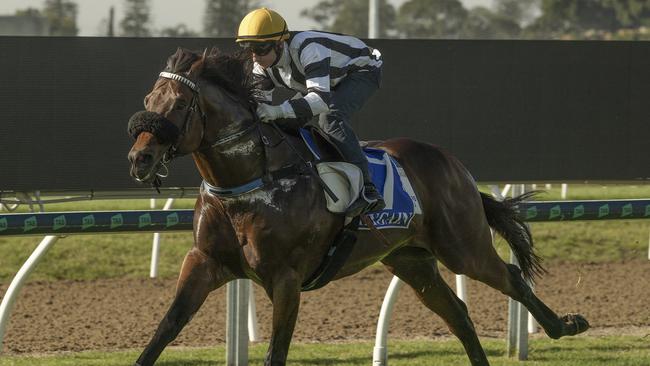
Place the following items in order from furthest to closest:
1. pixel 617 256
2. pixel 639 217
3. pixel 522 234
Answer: pixel 617 256, pixel 639 217, pixel 522 234

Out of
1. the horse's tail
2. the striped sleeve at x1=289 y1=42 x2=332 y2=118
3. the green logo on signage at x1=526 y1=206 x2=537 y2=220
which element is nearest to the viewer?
the striped sleeve at x1=289 y1=42 x2=332 y2=118

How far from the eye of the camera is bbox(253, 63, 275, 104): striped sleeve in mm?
5723

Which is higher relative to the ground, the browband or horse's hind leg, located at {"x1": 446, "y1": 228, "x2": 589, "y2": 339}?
the browband

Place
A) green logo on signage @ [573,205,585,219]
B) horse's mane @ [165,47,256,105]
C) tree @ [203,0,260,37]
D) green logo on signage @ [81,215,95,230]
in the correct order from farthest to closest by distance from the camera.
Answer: tree @ [203,0,260,37], green logo on signage @ [573,205,585,219], green logo on signage @ [81,215,95,230], horse's mane @ [165,47,256,105]

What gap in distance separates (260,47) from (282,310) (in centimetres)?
113

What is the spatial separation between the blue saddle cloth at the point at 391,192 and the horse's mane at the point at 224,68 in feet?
2.52

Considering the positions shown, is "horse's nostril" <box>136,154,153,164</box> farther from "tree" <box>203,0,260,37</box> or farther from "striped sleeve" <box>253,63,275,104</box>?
"tree" <box>203,0,260,37</box>

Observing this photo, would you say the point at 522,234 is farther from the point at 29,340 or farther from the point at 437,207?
the point at 29,340

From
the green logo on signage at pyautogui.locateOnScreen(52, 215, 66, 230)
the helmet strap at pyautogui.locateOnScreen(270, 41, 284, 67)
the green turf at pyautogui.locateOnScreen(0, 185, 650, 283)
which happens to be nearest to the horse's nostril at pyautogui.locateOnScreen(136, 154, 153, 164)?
the helmet strap at pyautogui.locateOnScreen(270, 41, 284, 67)

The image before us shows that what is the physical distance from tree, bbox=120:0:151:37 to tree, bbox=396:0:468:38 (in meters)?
10.1

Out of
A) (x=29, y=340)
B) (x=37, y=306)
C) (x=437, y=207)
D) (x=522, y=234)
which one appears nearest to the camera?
(x=437, y=207)

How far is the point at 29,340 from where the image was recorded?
8.03 m

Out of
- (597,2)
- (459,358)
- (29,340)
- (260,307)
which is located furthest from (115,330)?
(597,2)

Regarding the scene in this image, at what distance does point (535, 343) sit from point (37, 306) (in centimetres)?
350
